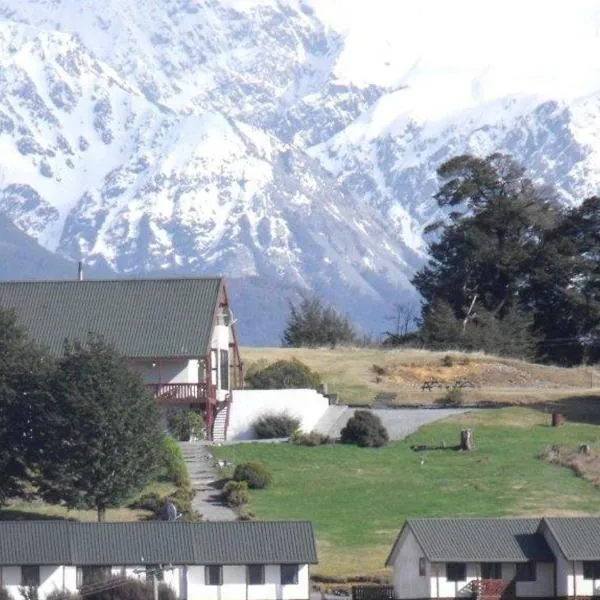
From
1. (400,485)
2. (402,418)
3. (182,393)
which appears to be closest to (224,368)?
(182,393)

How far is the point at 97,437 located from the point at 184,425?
51.0 feet

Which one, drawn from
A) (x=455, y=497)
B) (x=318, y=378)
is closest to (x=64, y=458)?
(x=455, y=497)

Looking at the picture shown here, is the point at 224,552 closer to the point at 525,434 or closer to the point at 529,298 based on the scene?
the point at 525,434

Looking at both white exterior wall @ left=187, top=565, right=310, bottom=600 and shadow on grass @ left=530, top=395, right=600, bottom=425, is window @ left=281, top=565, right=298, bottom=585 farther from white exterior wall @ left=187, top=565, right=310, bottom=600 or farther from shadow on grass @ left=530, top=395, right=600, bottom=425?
shadow on grass @ left=530, top=395, right=600, bottom=425

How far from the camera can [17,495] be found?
85688 mm

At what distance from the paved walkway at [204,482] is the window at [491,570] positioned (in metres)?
10.2

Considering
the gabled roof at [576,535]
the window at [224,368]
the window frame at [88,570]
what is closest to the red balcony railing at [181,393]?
the window at [224,368]

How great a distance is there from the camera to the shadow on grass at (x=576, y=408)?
10438cm

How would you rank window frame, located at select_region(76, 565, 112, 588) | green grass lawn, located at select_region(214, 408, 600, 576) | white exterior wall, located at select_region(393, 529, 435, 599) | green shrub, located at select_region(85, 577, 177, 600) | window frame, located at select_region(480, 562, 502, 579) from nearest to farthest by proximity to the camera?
green shrub, located at select_region(85, 577, 177, 600), window frame, located at select_region(76, 565, 112, 588), white exterior wall, located at select_region(393, 529, 435, 599), window frame, located at select_region(480, 562, 502, 579), green grass lawn, located at select_region(214, 408, 600, 576)

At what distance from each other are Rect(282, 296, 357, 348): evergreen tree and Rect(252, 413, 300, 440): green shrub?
3493 centimetres

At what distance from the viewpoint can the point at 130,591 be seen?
74.9m

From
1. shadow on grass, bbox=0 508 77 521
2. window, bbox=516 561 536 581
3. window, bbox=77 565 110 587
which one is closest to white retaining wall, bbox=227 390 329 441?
shadow on grass, bbox=0 508 77 521

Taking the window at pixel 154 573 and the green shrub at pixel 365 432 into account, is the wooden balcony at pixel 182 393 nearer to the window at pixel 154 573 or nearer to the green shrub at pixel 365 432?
the green shrub at pixel 365 432

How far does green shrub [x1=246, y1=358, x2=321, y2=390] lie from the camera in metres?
110
